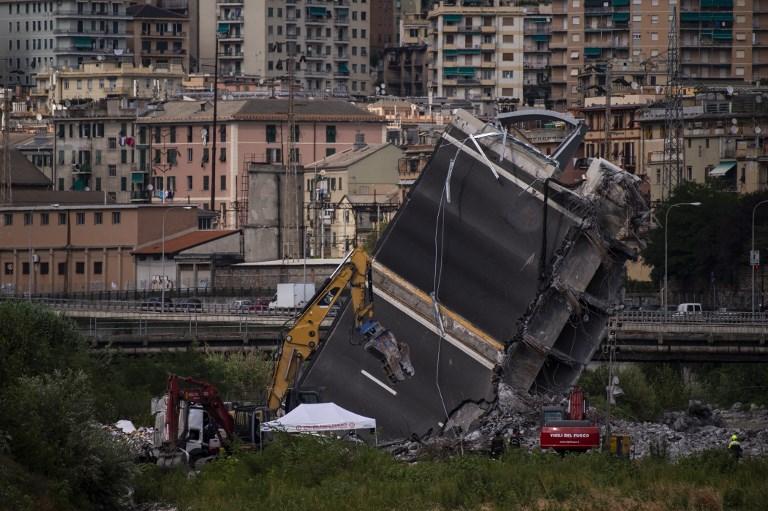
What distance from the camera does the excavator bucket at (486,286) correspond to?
60.2 metres

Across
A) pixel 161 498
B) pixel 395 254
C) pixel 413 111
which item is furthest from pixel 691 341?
pixel 413 111

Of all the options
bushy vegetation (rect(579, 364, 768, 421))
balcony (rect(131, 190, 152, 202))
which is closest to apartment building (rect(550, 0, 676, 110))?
balcony (rect(131, 190, 152, 202))

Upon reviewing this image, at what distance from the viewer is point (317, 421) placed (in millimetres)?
57469

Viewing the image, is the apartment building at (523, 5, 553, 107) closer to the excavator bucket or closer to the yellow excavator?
the yellow excavator

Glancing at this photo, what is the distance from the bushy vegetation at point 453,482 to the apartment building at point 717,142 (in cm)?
6857

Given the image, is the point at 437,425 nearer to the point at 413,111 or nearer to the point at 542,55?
the point at 413,111

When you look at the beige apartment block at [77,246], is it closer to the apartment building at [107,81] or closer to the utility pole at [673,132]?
the utility pole at [673,132]

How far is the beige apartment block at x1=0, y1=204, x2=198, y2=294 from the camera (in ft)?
373

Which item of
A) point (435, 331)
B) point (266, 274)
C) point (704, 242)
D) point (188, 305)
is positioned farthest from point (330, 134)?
point (435, 331)

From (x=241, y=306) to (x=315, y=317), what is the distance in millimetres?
33201

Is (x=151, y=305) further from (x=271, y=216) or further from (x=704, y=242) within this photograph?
(x=704, y=242)

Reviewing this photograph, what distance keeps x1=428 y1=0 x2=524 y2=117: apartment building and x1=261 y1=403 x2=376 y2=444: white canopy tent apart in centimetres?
11986

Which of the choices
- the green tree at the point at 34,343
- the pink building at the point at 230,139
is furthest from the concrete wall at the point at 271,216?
the green tree at the point at 34,343

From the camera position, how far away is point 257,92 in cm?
16088
